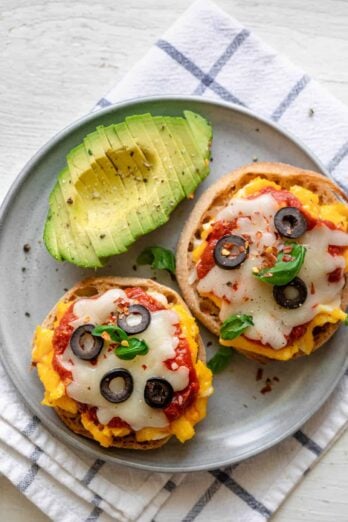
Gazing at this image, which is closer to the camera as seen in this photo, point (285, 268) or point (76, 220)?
point (285, 268)

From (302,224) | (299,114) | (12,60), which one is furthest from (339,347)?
(12,60)

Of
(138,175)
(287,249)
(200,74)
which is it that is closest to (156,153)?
(138,175)

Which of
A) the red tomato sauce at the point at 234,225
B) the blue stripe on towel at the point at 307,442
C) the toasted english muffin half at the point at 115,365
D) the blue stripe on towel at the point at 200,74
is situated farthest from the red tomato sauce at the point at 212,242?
the blue stripe on towel at the point at 307,442

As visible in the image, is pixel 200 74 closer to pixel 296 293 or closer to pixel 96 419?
pixel 296 293

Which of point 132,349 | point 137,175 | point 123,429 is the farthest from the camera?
point 137,175

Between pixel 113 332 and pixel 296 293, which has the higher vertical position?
pixel 296 293

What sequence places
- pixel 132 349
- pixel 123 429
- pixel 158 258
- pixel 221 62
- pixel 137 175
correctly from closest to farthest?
pixel 132 349 → pixel 123 429 → pixel 137 175 → pixel 158 258 → pixel 221 62

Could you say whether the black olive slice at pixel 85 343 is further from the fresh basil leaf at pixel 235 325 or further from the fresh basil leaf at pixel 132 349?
the fresh basil leaf at pixel 235 325
